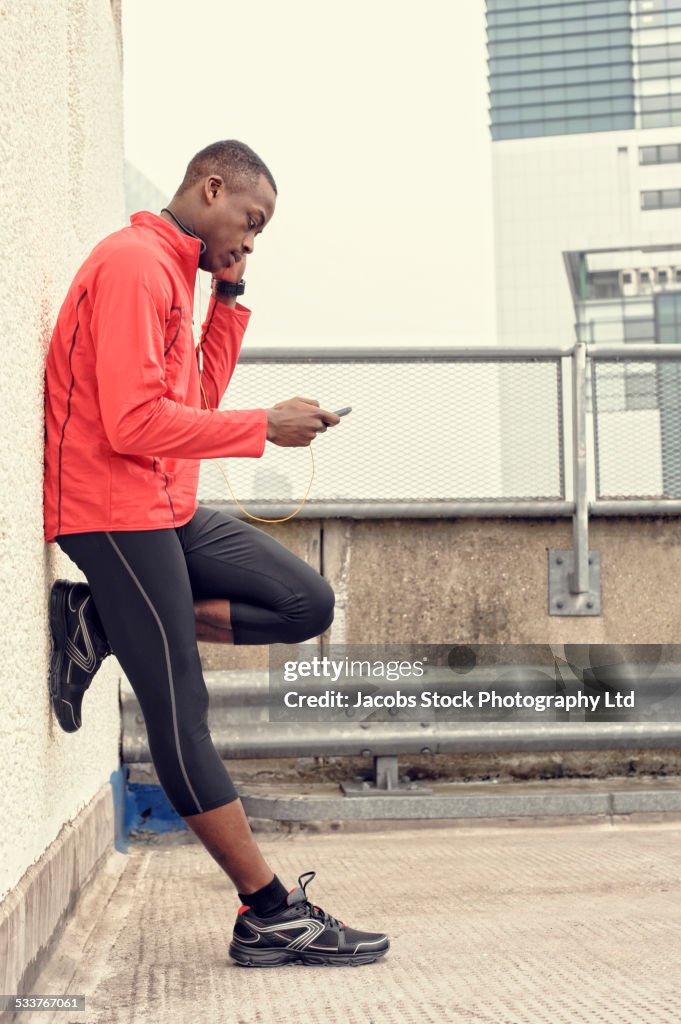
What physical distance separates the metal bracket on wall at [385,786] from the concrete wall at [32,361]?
5.13 ft

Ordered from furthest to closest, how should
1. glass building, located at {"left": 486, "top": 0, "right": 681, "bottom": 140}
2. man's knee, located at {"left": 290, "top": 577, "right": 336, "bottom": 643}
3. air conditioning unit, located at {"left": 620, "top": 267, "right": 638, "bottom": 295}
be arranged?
1. glass building, located at {"left": 486, "top": 0, "right": 681, "bottom": 140}
2. air conditioning unit, located at {"left": 620, "top": 267, "right": 638, "bottom": 295}
3. man's knee, located at {"left": 290, "top": 577, "right": 336, "bottom": 643}

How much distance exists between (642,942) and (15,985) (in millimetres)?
1536

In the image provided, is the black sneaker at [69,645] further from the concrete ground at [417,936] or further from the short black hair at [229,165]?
the short black hair at [229,165]

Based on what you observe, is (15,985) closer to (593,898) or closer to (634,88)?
(593,898)

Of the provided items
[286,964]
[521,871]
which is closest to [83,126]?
[286,964]

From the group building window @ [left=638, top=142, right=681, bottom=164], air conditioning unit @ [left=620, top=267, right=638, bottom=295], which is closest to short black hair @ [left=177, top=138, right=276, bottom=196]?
air conditioning unit @ [left=620, top=267, right=638, bottom=295]

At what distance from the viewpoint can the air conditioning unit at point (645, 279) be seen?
10800 centimetres

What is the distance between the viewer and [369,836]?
15.8 feet

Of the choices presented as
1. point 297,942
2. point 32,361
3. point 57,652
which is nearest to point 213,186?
point 32,361

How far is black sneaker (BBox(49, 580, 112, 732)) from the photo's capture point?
2.88 metres

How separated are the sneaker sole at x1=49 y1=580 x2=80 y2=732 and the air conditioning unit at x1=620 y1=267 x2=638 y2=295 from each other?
112 metres

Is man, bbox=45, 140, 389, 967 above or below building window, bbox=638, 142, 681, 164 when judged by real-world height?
below

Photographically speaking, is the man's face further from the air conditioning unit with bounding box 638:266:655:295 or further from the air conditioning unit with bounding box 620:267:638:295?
the air conditioning unit with bounding box 620:267:638:295

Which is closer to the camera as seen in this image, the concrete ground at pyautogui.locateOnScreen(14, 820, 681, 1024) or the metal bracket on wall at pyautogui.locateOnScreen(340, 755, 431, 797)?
the concrete ground at pyautogui.locateOnScreen(14, 820, 681, 1024)
